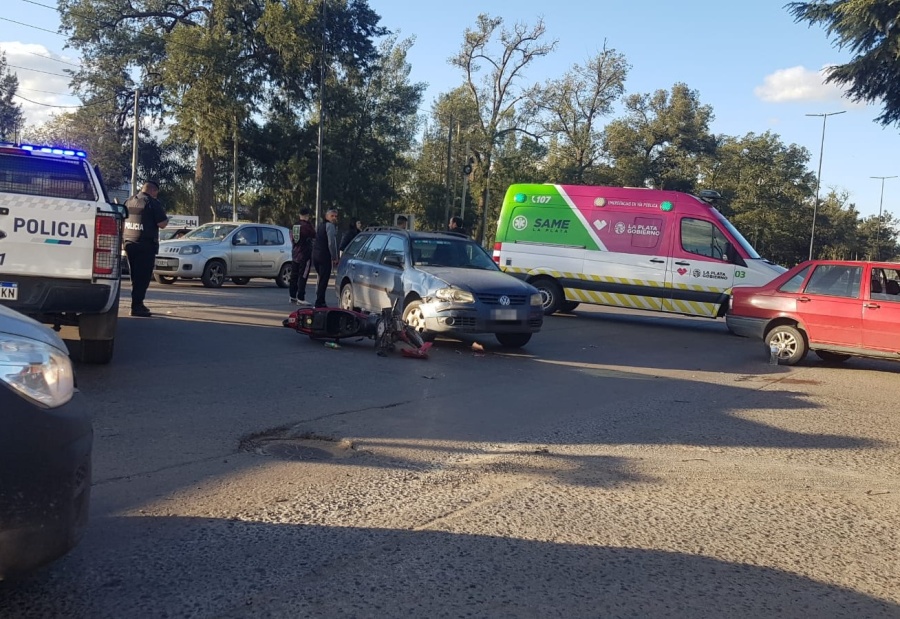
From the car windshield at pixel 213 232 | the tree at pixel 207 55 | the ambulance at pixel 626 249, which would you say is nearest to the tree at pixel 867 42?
the ambulance at pixel 626 249

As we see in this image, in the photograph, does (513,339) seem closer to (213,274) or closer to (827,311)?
(827,311)

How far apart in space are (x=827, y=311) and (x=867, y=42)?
690cm

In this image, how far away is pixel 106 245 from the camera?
25.1 ft

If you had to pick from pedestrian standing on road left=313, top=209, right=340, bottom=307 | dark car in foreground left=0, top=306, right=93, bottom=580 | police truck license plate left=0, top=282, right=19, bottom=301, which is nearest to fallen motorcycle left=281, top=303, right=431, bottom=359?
pedestrian standing on road left=313, top=209, right=340, bottom=307

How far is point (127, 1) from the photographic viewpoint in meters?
40.3

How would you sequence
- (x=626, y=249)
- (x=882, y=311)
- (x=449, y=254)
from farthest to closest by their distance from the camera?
(x=626, y=249) → (x=449, y=254) → (x=882, y=311)

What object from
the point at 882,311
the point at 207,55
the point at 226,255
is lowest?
the point at 882,311

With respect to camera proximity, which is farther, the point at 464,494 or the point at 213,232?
the point at 213,232

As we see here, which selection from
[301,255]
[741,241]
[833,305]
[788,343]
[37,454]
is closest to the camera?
[37,454]

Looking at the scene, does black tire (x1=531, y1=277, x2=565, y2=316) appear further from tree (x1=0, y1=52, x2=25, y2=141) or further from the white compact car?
tree (x1=0, y1=52, x2=25, y2=141)

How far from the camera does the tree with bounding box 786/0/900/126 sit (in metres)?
14.5

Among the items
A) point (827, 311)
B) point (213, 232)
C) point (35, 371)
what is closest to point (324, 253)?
point (213, 232)

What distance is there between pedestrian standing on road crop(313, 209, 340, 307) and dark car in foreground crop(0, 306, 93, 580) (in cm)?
1113

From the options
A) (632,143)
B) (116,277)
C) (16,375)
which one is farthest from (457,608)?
(632,143)
